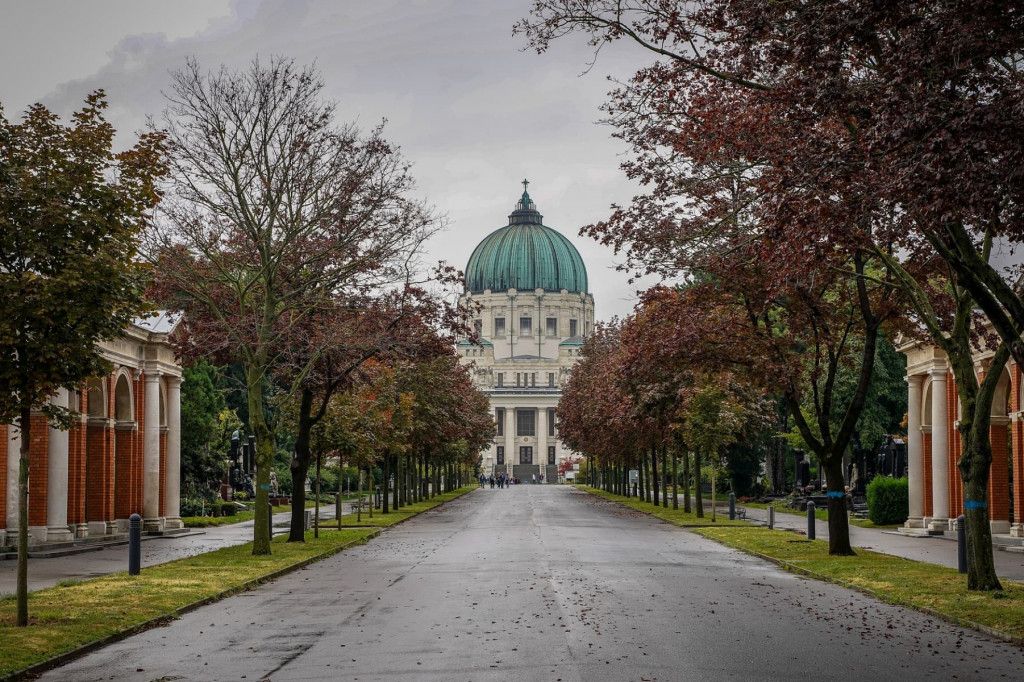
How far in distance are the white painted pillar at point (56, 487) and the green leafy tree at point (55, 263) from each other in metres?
17.9

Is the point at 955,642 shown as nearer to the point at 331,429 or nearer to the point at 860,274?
the point at 860,274

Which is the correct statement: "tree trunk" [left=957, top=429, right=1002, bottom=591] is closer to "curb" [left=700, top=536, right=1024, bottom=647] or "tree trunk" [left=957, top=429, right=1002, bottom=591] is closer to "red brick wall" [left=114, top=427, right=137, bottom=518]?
"curb" [left=700, top=536, right=1024, bottom=647]

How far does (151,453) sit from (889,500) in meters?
24.5

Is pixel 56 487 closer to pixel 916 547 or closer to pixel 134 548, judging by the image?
pixel 134 548

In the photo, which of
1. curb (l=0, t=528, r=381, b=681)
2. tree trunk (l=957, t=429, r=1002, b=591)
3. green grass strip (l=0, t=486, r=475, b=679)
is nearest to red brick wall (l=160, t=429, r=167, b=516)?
green grass strip (l=0, t=486, r=475, b=679)

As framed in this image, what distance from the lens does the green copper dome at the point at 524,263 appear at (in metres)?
194

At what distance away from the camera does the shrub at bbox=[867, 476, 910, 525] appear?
47062mm

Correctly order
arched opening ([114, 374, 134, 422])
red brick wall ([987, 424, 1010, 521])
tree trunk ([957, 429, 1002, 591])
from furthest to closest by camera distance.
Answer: arched opening ([114, 374, 134, 422]) < red brick wall ([987, 424, 1010, 521]) < tree trunk ([957, 429, 1002, 591])

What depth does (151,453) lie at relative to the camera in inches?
1686

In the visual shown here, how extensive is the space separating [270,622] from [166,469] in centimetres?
2908

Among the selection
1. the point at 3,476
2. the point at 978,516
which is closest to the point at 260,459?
the point at 3,476

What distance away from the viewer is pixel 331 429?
4366 cm

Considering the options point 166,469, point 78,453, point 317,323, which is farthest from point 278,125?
point 166,469

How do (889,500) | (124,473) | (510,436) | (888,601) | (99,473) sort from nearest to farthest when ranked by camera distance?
(888,601) < (99,473) < (124,473) < (889,500) < (510,436)
